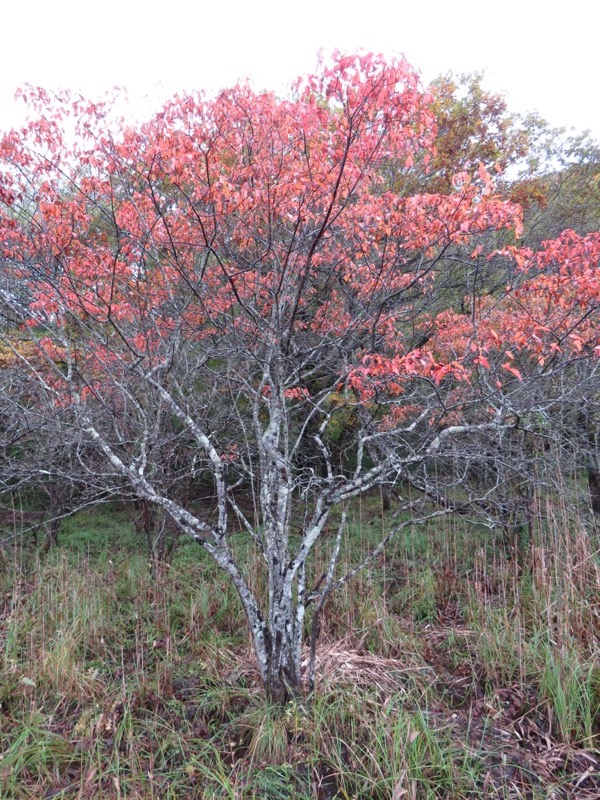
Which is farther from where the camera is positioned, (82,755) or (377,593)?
(377,593)

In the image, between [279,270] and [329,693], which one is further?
[279,270]

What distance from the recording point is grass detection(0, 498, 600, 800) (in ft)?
7.48

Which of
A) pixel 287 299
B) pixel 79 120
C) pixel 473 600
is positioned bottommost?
pixel 473 600

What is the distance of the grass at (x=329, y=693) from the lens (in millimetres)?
2281

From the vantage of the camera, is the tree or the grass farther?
the tree

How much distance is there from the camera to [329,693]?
8.96 ft

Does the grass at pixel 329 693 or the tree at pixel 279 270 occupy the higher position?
the tree at pixel 279 270

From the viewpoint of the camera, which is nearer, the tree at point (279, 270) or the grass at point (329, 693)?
the grass at point (329, 693)

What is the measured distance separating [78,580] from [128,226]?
3108 millimetres

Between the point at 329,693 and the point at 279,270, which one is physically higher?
the point at 279,270

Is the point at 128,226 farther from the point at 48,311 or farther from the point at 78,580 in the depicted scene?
the point at 78,580

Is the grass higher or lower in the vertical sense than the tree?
lower

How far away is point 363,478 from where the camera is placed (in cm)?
282

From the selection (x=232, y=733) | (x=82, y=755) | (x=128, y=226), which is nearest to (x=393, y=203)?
(x=128, y=226)
